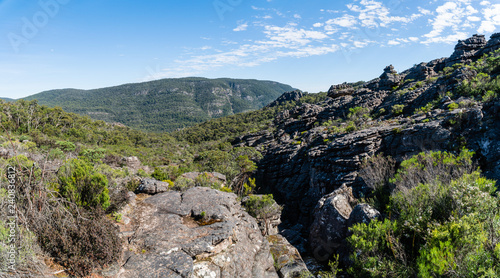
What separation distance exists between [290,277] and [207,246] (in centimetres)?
542

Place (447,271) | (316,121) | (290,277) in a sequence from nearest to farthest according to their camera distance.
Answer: (447,271), (290,277), (316,121)

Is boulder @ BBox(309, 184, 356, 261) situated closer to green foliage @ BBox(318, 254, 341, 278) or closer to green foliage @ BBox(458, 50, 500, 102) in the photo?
green foliage @ BBox(318, 254, 341, 278)

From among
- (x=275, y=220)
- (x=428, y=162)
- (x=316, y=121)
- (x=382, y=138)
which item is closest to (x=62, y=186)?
(x=275, y=220)

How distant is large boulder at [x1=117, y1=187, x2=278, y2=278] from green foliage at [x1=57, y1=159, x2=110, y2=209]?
5.21 feet

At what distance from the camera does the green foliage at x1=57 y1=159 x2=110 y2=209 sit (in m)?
7.54

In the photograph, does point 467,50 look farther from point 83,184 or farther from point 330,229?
point 83,184

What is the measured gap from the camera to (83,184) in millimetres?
7816

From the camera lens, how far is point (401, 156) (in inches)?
834

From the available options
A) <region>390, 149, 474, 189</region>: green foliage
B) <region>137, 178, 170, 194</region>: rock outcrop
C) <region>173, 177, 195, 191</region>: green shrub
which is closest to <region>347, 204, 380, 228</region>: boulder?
<region>390, 149, 474, 189</region>: green foliage

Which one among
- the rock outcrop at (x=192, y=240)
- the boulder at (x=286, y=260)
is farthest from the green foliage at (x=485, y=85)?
the rock outcrop at (x=192, y=240)

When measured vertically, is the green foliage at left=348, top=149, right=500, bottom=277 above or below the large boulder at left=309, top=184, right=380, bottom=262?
above

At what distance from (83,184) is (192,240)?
4.32 meters

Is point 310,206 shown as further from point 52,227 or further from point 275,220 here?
point 52,227

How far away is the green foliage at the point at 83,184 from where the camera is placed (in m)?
7.54
